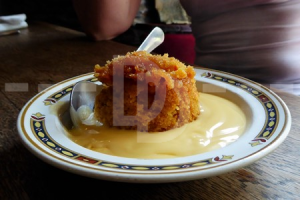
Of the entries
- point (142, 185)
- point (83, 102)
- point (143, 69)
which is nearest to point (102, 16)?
point (83, 102)

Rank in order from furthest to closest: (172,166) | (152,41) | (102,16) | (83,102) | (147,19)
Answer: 1. (147,19)
2. (102,16)
3. (152,41)
4. (83,102)
5. (172,166)

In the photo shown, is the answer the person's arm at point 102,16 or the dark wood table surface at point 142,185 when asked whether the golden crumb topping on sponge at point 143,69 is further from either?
the person's arm at point 102,16

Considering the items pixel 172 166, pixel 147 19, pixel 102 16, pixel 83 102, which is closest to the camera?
pixel 172 166

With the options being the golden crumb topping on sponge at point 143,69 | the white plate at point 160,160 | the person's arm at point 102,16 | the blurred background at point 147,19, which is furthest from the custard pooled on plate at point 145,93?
the blurred background at point 147,19

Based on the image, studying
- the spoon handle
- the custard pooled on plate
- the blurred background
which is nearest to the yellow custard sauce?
the custard pooled on plate

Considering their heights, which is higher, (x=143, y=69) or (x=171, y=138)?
(x=143, y=69)

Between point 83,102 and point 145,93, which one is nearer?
point 145,93

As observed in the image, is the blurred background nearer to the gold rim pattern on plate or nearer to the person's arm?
the person's arm

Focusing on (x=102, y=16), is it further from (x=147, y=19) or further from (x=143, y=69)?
(x=143, y=69)
